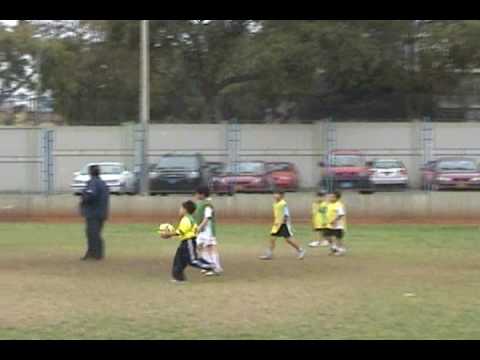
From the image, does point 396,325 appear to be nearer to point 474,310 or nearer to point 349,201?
point 474,310

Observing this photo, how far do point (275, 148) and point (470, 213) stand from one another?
907cm

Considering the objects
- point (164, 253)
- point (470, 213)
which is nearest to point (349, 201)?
point (470, 213)

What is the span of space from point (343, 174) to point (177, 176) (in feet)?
17.7

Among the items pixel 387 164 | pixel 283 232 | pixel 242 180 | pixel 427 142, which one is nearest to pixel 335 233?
pixel 283 232

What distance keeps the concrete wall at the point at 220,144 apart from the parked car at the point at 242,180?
1.81m

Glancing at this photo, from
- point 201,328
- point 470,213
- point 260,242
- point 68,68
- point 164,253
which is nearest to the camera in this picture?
point 201,328


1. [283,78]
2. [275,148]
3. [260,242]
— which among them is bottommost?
[260,242]

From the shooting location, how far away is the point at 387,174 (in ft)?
97.3

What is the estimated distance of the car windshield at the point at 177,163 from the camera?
27906 millimetres

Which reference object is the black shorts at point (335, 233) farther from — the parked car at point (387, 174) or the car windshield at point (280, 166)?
the car windshield at point (280, 166)

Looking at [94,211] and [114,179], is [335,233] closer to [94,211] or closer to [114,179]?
[94,211]

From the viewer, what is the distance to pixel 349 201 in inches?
1009

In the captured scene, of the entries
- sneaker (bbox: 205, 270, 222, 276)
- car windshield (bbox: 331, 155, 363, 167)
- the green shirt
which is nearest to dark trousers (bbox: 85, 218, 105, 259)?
the green shirt

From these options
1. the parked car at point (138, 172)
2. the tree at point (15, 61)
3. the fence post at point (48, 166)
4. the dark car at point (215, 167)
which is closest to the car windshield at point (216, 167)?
the dark car at point (215, 167)
